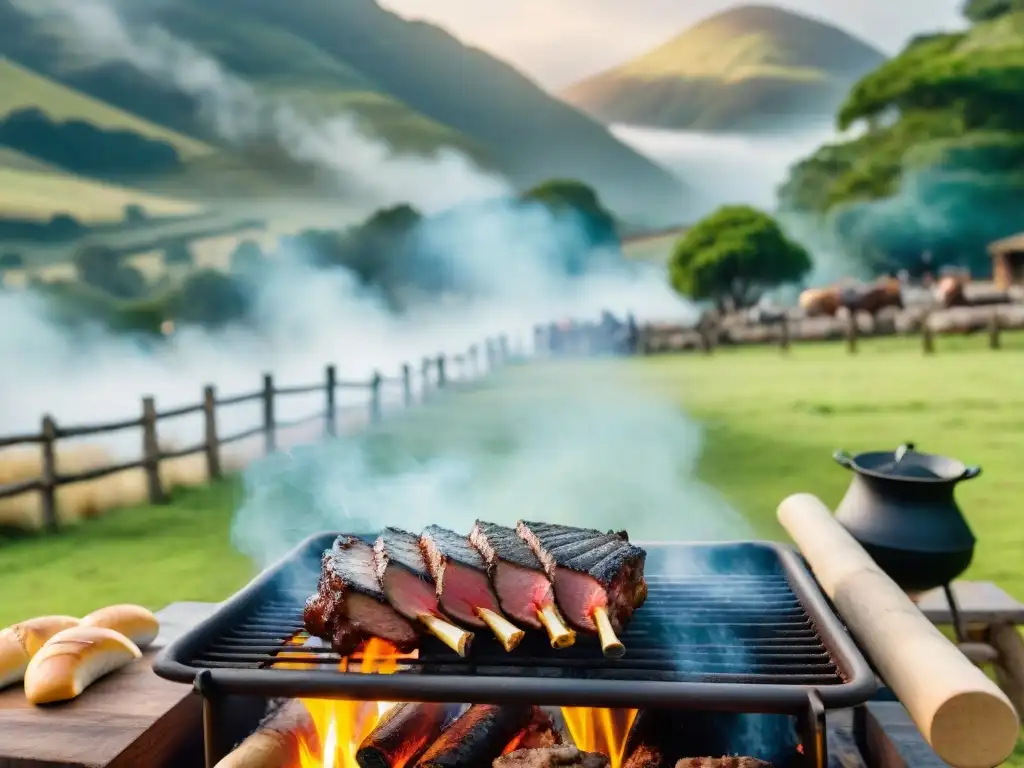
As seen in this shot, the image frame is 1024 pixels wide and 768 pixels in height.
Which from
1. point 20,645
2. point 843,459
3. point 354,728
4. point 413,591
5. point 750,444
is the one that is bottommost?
point 750,444

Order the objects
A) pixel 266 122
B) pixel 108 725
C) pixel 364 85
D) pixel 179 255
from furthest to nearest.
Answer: pixel 364 85, pixel 266 122, pixel 179 255, pixel 108 725

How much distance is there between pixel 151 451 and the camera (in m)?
8.27

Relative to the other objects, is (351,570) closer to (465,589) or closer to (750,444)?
(465,589)

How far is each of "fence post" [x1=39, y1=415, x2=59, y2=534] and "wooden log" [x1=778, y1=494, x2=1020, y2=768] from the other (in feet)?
22.6

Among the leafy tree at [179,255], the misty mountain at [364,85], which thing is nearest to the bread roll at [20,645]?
the leafy tree at [179,255]

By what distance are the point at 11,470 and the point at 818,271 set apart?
127 ft

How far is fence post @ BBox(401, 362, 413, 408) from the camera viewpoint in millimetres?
15430

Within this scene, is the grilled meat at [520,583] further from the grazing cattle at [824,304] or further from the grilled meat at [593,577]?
the grazing cattle at [824,304]

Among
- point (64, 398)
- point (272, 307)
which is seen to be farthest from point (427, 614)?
point (272, 307)

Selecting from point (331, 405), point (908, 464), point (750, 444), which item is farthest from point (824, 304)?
point (908, 464)

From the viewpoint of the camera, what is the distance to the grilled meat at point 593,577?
2242mm

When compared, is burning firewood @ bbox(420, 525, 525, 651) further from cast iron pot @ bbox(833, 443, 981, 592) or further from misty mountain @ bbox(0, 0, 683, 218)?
misty mountain @ bbox(0, 0, 683, 218)

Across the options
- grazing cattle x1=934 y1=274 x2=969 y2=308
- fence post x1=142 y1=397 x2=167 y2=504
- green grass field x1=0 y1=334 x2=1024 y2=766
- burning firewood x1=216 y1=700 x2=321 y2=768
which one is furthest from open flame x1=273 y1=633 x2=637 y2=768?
grazing cattle x1=934 y1=274 x2=969 y2=308

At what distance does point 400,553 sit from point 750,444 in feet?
27.5
